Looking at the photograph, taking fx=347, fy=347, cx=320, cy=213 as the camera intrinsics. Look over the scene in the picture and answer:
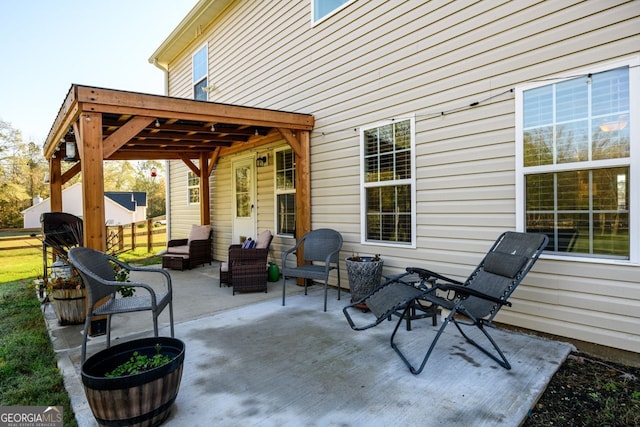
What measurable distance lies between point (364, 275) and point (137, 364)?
8.46ft

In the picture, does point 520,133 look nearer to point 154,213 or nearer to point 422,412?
point 422,412

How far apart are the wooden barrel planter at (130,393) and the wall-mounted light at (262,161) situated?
489cm

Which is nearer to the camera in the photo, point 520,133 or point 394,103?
point 520,133

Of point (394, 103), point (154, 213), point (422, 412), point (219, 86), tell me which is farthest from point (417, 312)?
point (154, 213)

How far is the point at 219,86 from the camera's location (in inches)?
314

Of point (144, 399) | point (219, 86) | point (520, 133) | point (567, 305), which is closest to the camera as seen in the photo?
point (144, 399)

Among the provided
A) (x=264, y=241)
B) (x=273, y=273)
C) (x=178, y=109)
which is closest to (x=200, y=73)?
(x=178, y=109)

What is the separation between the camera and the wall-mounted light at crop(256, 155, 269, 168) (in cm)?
651

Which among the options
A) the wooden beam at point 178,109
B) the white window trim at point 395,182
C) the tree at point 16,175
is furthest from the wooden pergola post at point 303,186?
the tree at point 16,175

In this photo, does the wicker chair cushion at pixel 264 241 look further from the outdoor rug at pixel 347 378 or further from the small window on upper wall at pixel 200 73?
the small window on upper wall at pixel 200 73

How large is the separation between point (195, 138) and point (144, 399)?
213 inches

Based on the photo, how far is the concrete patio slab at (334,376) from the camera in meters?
1.97

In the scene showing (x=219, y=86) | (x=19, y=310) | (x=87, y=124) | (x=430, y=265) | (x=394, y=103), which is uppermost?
(x=219, y=86)

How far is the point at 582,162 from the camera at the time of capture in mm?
2793
